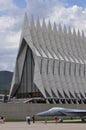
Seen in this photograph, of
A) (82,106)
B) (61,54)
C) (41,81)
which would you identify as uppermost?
(61,54)

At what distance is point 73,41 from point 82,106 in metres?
19.5

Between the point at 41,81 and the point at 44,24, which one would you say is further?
the point at 44,24

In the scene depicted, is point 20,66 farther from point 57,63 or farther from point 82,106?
point 82,106

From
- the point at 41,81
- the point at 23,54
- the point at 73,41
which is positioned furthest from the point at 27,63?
the point at 73,41

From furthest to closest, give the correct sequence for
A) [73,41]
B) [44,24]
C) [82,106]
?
[73,41] → [44,24] → [82,106]

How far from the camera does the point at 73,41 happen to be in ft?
295

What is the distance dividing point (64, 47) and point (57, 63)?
552 cm

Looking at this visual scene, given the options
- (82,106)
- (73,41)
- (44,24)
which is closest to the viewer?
(82,106)

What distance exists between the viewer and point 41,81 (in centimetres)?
7631

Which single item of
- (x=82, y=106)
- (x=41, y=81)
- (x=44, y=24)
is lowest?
(x=82, y=106)

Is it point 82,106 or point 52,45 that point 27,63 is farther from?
point 82,106

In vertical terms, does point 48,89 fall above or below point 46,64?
below

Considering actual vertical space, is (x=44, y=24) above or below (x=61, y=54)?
above

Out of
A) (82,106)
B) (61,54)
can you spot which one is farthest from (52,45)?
(82,106)
